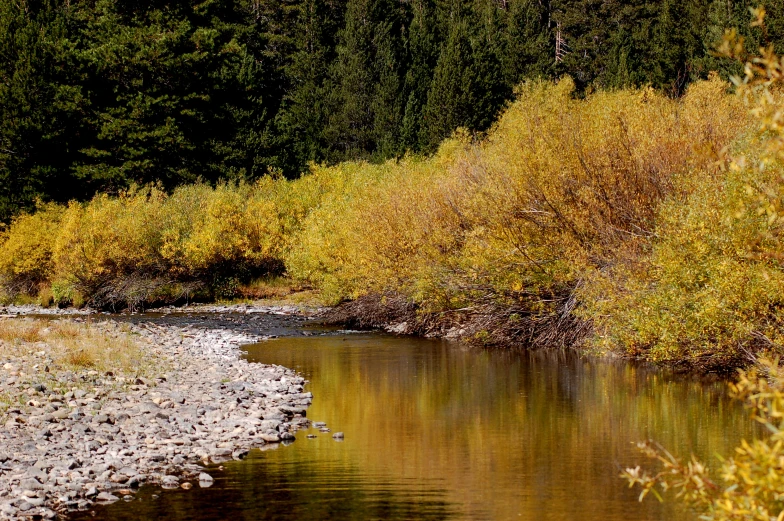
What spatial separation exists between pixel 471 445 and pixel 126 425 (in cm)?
604

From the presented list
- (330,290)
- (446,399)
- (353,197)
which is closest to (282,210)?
(353,197)

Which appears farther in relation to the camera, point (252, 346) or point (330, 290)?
point (330, 290)

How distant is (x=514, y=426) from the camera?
17.4 m

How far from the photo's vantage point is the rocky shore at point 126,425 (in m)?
12.8

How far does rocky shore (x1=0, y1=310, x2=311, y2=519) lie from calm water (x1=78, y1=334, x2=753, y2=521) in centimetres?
59

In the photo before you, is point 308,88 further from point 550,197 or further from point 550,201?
point 550,201

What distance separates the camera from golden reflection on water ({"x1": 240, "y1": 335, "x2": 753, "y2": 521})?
1301 centimetres

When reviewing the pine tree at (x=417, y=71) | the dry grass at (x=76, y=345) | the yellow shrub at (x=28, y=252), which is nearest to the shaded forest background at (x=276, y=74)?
the pine tree at (x=417, y=71)

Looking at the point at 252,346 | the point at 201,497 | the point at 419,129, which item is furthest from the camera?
the point at 419,129

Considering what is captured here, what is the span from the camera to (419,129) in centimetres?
6725

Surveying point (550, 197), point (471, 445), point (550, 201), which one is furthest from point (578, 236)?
point (471, 445)

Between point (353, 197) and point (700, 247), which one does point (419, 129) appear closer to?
point (353, 197)

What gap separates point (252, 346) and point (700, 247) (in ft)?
52.4

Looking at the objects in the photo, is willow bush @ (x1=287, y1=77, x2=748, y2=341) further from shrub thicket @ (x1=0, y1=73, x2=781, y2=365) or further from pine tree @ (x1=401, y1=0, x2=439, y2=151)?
pine tree @ (x1=401, y1=0, x2=439, y2=151)
